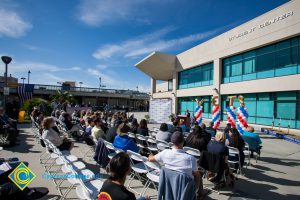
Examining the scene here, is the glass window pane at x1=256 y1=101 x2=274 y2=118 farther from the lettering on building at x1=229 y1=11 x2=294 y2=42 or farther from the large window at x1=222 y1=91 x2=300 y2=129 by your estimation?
the lettering on building at x1=229 y1=11 x2=294 y2=42

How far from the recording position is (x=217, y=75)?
772 inches

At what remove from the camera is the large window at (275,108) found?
43.0ft

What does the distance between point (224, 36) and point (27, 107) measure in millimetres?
20124

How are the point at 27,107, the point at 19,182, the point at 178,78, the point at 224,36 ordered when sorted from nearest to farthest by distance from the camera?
1. the point at 19,182
2. the point at 27,107
3. the point at 224,36
4. the point at 178,78

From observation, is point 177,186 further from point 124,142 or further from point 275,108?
point 275,108

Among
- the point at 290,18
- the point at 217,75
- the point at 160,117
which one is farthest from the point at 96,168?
the point at 217,75

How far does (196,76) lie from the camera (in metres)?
23.7

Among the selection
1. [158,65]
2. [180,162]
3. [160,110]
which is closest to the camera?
[180,162]

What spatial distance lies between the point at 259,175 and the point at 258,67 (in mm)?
13378

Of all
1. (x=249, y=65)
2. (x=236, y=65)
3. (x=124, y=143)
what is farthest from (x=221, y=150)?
(x=236, y=65)

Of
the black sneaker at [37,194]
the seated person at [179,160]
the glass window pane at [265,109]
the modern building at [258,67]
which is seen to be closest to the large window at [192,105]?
the modern building at [258,67]

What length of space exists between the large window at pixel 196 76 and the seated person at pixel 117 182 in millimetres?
20718

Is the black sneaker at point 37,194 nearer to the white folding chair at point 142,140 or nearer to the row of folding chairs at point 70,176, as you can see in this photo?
the row of folding chairs at point 70,176

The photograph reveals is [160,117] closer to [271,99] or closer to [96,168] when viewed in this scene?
[271,99]
